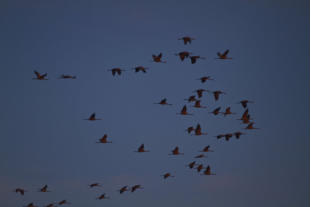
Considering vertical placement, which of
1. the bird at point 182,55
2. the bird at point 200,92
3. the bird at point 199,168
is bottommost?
the bird at point 199,168

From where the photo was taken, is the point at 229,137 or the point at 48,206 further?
the point at 48,206

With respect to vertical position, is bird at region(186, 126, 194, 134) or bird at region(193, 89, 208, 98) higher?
bird at region(193, 89, 208, 98)

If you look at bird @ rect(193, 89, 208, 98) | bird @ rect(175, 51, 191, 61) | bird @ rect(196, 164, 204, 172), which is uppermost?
bird @ rect(175, 51, 191, 61)

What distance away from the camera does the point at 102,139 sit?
1972 inches

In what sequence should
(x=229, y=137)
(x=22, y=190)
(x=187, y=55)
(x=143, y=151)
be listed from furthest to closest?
(x=22, y=190), (x=143, y=151), (x=229, y=137), (x=187, y=55)

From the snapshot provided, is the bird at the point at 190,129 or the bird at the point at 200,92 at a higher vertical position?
the bird at the point at 200,92

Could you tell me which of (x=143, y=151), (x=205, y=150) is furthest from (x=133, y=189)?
(x=205, y=150)

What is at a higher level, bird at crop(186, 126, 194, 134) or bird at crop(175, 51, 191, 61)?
bird at crop(175, 51, 191, 61)

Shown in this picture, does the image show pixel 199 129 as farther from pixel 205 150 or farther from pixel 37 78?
pixel 37 78

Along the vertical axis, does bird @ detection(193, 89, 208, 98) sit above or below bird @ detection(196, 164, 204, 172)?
above

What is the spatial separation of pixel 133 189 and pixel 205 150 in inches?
251

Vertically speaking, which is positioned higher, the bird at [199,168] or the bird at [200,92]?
the bird at [200,92]

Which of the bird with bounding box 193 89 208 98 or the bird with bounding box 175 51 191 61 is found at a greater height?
the bird with bounding box 175 51 191 61

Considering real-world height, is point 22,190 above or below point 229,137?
below
